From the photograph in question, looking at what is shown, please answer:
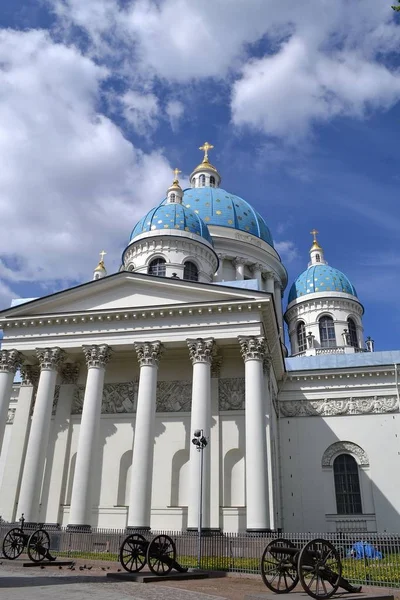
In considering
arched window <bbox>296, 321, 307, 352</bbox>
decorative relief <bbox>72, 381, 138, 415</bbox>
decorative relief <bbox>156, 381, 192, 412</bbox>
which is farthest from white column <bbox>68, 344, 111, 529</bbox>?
arched window <bbox>296, 321, 307, 352</bbox>

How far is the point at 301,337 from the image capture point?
38.6 m

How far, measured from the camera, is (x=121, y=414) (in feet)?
77.4

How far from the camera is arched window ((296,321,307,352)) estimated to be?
125 feet

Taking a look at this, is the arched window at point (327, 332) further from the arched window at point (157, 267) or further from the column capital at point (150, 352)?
the column capital at point (150, 352)

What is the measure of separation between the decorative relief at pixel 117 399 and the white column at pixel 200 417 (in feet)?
14.2

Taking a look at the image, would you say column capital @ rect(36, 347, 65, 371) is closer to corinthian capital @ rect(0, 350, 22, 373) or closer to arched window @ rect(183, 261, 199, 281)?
corinthian capital @ rect(0, 350, 22, 373)

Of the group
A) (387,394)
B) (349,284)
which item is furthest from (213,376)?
(349,284)

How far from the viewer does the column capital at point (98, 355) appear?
21953 millimetres

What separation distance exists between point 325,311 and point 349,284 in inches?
134

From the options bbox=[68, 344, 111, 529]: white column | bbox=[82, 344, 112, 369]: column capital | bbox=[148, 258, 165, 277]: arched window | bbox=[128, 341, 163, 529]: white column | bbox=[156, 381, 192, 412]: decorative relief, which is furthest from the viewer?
bbox=[148, 258, 165, 277]: arched window

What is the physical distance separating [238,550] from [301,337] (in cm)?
2359

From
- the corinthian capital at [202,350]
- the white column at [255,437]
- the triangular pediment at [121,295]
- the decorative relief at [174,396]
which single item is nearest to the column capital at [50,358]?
the triangular pediment at [121,295]

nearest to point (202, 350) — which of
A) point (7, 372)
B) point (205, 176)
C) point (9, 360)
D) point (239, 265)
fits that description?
point (9, 360)

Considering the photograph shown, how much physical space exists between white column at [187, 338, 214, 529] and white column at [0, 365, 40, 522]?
7.94 m
